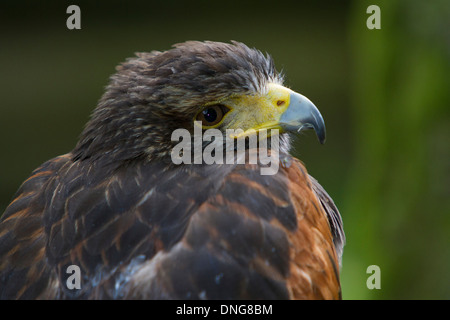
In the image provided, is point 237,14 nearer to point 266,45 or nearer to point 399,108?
point 266,45

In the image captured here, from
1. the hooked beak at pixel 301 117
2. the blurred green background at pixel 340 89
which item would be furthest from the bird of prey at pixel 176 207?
the blurred green background at pixel 340 89

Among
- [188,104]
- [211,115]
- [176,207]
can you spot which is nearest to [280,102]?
[211,115]

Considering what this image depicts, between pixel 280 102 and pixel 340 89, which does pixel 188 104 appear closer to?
pixel 280 102

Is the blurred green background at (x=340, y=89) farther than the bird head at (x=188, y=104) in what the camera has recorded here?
Yes

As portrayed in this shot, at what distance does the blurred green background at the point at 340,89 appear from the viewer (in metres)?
5.29

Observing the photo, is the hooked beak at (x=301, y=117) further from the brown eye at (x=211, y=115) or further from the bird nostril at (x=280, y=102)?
the brown eye at (x=211, y=115)

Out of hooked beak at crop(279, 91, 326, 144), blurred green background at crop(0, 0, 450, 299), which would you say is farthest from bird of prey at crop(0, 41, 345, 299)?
blurred green background at crop(0, 0, 450, 299)

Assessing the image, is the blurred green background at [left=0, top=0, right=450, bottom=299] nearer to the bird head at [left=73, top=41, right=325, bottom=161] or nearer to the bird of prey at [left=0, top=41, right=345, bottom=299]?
the bird of prey at [left=0, top=41, right=345, bottom=299]

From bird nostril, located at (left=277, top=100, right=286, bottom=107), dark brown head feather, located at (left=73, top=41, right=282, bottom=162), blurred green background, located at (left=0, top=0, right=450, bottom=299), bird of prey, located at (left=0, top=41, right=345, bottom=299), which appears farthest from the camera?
blurred green background, located at (left=0, top=0, right=450, bottom=299)

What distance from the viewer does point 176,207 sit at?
255 centimetres

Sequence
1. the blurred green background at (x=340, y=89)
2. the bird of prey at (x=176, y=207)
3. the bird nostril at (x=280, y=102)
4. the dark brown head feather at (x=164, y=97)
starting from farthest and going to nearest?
the blurred green background at (x=340, y=89) → the bird nostril at (x=280, y=102) → the dark brown head feather at (x=164, y=97) → the bird of prey at (x=176, y=207)

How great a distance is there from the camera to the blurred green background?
208 inches

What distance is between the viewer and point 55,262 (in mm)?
2539
